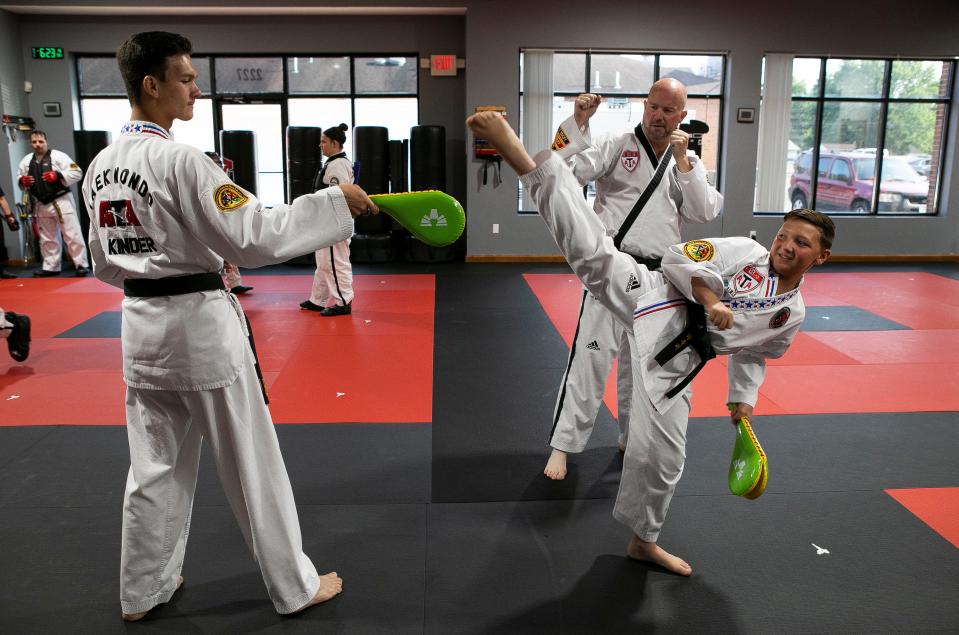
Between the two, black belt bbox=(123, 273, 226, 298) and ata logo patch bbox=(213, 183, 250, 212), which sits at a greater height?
ata logo patch bbox=(213, 183, 250, 212)

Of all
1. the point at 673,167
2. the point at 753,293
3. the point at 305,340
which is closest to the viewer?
the point at 753,293

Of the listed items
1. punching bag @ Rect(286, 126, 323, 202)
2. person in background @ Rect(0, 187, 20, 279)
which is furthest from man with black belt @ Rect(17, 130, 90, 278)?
punching bag @ Rect(286, 126, 323, 202)

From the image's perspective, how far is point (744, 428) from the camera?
2.28m

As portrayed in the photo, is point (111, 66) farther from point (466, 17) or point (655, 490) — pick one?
point (655, 490)

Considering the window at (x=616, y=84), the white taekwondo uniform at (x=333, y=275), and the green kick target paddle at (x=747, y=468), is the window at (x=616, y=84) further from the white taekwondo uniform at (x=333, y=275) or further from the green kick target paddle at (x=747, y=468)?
the green kick target paddle at (x=747, y=468)

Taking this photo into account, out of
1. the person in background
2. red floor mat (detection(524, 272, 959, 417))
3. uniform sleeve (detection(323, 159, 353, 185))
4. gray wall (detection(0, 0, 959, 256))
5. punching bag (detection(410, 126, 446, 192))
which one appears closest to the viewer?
red floor mat (detection(524, 272, 959, 417))

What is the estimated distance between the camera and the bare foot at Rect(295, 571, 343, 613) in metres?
2.23

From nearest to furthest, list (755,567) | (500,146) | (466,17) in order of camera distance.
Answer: (500,146)
(755,567)
(466,17)

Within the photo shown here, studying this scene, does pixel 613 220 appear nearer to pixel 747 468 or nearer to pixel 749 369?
pixel 749 369

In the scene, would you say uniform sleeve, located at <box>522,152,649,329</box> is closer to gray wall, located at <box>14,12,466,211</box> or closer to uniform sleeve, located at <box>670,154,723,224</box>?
uniform sleeve, located at <box>670,154,723,224</box>

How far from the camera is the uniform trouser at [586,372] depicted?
306 cm

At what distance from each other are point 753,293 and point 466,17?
8.22 meters

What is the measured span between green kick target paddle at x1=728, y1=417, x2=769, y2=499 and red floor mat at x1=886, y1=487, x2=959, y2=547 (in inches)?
42.0

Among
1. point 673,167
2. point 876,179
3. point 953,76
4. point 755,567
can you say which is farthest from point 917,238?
point 755,567
